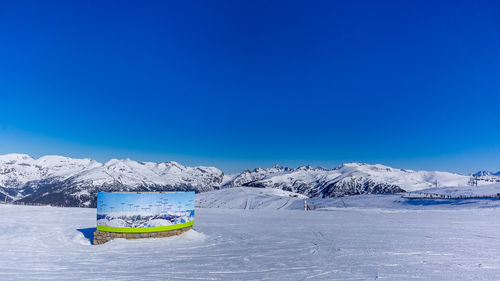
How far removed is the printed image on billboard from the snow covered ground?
1.28 m

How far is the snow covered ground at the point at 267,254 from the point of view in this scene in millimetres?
12312

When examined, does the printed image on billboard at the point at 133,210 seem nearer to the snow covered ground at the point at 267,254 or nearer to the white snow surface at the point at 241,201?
the snow covered ground at the point at 267,254

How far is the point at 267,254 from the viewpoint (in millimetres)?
16016

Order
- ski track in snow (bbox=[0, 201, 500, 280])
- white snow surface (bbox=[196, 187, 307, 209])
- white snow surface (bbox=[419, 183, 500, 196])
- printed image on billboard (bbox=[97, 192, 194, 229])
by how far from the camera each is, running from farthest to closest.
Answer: white snow surface (bbox=[196, 187, 307, 209]) → white snow surface (bbox=[419, 183, 500, 196]) → printed image on billboard (bbox=[97, 192, 194, 229]) → ski track in snow (bbox=[0, 201, 500, 280])

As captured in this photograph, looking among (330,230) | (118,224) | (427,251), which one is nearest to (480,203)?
(330,230)

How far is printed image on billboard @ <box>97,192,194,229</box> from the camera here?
20.4 metres

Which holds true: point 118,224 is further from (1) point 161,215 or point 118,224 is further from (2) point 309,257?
(2) point 309,257

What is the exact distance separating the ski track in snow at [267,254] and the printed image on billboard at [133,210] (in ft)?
4.18

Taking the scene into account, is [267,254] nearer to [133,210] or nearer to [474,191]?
[133,210]

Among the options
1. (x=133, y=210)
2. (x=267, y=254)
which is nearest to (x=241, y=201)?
(x=133, y=210)

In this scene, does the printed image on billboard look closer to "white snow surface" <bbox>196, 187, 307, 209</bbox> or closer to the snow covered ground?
the snow covered ground

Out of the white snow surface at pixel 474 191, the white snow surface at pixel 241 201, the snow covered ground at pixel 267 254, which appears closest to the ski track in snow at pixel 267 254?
the snow covered ground at pixel 267 254

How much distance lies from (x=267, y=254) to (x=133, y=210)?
33.9 ft

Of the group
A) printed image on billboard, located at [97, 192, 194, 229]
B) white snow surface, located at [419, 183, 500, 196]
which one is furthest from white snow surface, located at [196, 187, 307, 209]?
printed image on billboard, located at [97, 192, 194, 229]
